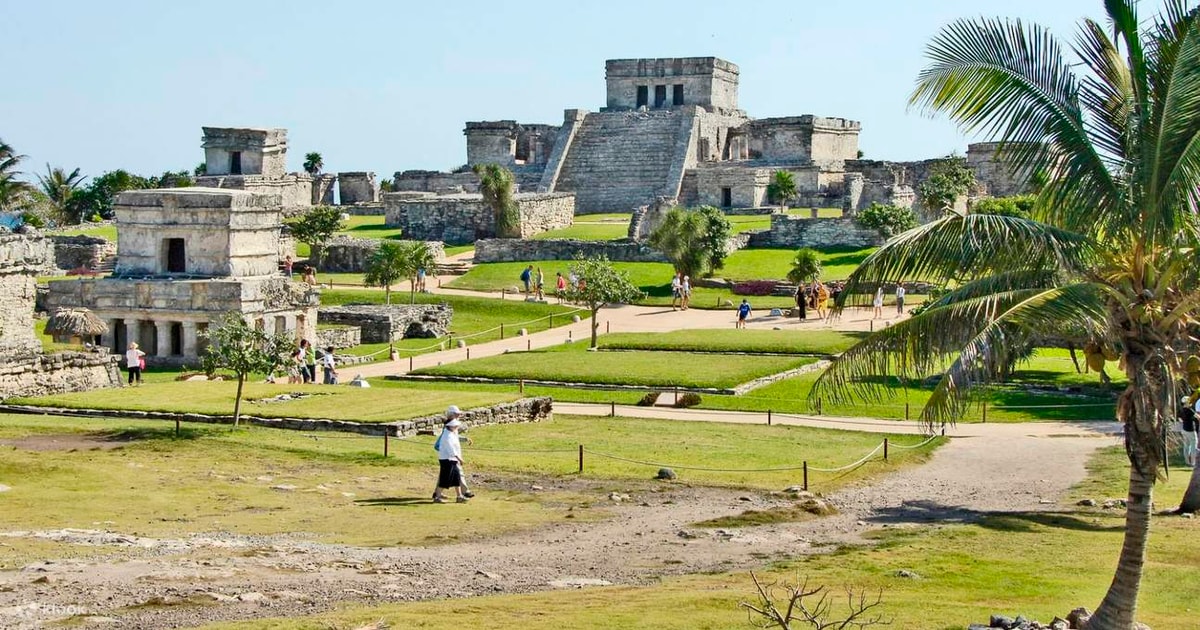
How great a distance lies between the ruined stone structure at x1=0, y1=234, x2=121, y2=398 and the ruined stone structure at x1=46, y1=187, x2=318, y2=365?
8.48 ft

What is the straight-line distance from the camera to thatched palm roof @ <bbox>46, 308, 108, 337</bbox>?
4138 centimetres

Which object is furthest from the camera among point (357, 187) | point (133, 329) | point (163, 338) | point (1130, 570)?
point (357, 187)

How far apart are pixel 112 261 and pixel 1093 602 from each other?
164ft

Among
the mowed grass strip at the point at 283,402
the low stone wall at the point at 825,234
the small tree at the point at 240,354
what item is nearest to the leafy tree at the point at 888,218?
the low stone wall at the point at 825,234

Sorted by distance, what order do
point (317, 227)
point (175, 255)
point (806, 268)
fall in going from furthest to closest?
point (317, 227)
point (806, 268)
point (175, 255)

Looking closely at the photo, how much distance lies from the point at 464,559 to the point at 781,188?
53.8 m

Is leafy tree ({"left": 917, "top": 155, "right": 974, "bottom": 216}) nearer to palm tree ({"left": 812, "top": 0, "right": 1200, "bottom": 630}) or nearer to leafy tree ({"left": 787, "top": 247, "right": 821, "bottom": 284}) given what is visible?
leafy tree ({"left": 787, "top": 247, "right": 821, "bottom": 284})

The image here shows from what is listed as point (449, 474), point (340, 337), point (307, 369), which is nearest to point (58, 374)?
point (307, 369)

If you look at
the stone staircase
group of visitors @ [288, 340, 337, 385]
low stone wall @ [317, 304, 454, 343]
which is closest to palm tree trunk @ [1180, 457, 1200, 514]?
group of visitors @ [288, 340, 337, 385]

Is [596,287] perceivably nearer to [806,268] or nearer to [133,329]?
[806,268]

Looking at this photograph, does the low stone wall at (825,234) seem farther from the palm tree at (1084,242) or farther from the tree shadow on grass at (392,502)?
the palm tree at (1084,242)

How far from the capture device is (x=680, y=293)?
52906mm

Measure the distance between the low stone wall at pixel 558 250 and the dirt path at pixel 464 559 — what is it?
3560 cm

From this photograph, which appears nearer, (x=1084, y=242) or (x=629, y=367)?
(x=1084, y=242)
